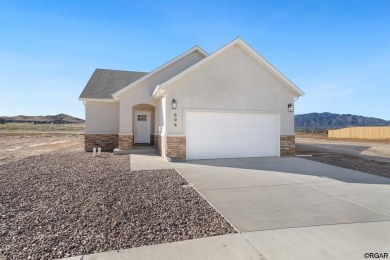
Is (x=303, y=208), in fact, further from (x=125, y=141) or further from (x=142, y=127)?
(x=142, y=127)

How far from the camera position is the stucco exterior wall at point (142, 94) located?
1416 cm

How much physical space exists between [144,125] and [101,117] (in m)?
3.00

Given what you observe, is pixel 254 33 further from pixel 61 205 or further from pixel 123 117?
pixel 61 205

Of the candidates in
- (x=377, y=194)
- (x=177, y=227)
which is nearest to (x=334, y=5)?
(x=377, y=194)

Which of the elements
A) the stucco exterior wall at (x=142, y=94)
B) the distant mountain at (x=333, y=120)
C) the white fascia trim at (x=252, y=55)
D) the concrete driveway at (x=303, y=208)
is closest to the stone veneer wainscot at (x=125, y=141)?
the stucco exterior wall at (x=142, y=94)

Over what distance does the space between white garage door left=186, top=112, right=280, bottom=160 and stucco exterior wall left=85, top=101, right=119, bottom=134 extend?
266 inches

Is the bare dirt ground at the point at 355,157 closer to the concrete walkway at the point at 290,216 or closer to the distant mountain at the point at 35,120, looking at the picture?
the concrete walkway at the point at 290,216

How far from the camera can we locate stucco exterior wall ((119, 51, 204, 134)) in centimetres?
1416

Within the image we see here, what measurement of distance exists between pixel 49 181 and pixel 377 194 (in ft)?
29.9

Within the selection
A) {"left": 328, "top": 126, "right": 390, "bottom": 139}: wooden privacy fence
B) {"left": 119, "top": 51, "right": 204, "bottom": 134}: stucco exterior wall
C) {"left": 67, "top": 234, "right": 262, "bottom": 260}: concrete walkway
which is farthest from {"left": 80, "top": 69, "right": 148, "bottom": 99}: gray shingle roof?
{"left": 328, "top": 126, "right": 390, "bottom": 139}: wooden privacy fence

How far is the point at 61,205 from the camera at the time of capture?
5.16m

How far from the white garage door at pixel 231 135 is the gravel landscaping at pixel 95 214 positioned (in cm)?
400

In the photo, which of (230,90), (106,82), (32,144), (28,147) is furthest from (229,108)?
(32,144)

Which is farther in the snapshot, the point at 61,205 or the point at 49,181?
the point at 49,181
